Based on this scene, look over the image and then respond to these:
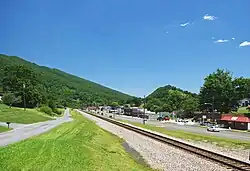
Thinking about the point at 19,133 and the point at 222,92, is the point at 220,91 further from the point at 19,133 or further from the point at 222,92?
the point at 19,133

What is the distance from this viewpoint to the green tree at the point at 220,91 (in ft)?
379

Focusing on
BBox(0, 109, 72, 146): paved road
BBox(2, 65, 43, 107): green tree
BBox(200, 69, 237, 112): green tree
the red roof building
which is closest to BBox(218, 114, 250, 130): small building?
the red roof building

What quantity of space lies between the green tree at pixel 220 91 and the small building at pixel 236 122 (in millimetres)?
25538

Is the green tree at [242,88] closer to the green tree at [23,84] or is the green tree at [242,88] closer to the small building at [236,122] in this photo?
the small building at [236,122]

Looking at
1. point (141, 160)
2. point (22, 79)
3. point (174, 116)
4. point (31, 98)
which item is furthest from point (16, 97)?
point (141, 160)

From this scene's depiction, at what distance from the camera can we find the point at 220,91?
384ft

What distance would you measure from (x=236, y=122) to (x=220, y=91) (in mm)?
34976

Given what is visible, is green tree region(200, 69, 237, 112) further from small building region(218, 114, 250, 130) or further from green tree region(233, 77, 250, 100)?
small building region(218, 114, 250, 130)

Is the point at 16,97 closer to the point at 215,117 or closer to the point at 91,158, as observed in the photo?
the point at 215,117

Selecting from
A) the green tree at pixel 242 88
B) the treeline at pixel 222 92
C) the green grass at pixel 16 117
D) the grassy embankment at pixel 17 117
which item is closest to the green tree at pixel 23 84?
the grassy embankment at pixel 17 117

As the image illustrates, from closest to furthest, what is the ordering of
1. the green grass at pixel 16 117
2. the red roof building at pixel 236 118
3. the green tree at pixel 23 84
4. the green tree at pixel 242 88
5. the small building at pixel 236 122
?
1. the green grass at pixel 16 117
2. the small building at pixel 236 122
3. the red roof building at pixel 236 118
4. the green tree at pixel 242 88
5. the green tree at pixel 23 84

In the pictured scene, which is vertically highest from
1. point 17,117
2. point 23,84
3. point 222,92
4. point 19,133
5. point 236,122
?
point 23,84

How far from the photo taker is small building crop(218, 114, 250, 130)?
263 feet

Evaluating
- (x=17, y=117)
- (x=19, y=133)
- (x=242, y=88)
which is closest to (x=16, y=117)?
(x=17, y=117)
